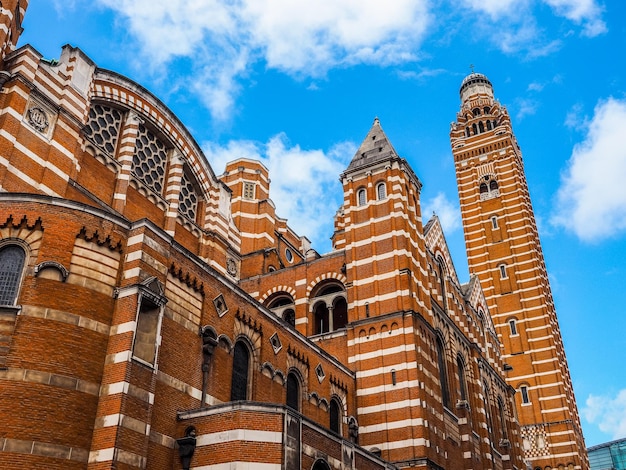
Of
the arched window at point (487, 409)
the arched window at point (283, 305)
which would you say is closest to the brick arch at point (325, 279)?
the arched window at point (283, 305)

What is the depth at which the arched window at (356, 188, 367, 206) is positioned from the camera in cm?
3503

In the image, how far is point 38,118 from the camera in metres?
22.8

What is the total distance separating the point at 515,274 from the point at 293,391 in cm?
4723

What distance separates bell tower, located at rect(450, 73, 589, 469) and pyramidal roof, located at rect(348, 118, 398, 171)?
85.4ft

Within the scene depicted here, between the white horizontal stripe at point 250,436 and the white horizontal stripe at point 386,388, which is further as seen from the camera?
the white horizontal stripe at point 386,388

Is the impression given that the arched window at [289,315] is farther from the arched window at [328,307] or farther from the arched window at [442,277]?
the arched window at [442,277]

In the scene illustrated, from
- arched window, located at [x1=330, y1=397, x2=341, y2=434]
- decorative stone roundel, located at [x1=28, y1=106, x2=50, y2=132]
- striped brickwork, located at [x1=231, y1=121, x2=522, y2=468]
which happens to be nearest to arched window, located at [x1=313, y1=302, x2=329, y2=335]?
striped brickwork, located at [x1=231, y1=121, x2=522, y2=468]

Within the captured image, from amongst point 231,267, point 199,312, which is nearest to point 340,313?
point 231,267

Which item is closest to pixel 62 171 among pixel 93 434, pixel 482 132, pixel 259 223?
pixel 93 434

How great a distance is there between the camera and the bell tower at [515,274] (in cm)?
5850

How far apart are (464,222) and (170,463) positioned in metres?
59.7

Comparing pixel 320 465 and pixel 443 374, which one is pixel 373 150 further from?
pixel 320 465

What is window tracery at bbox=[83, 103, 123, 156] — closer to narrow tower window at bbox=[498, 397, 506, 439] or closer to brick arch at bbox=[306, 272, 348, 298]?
brick arch at bbox=[306, 272, 348, 298]

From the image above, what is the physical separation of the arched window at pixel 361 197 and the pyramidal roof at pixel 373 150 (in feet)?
4.57
